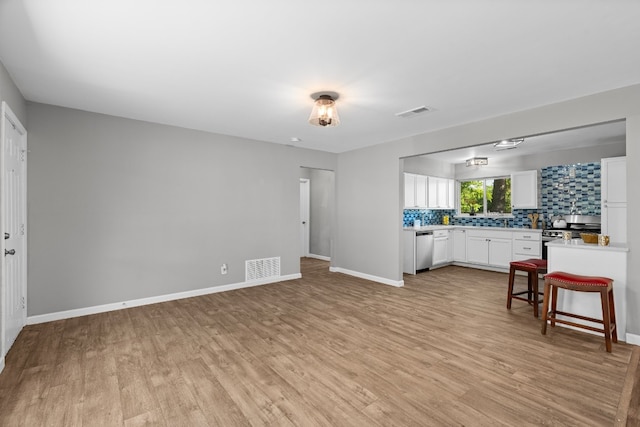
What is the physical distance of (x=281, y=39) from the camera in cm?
222

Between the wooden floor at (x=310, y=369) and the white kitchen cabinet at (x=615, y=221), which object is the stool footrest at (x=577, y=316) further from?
the white kitchen cabinet at (x=615, y=221)

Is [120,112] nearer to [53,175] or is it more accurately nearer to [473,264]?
[53,175]

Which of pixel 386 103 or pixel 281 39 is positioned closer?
pixel 281 39

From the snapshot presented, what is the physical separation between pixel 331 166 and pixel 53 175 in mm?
4442

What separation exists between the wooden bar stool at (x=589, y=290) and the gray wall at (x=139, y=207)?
398 cm

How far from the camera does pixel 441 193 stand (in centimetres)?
732

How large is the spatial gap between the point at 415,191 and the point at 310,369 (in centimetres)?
502

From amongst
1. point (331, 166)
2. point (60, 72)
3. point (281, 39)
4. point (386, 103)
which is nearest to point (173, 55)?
point (281, 39)

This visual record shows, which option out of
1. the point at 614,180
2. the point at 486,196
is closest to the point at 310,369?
the point at 614,180

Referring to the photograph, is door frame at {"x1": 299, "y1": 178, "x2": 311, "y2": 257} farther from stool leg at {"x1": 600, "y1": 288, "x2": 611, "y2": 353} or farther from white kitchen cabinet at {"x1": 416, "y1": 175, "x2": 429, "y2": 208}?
stool leg at {"x1": 600, "y1": 288, "x2": 611, "y2": 353}

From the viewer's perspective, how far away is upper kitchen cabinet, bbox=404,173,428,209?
6.48 metres

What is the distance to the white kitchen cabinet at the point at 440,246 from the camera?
658 cm

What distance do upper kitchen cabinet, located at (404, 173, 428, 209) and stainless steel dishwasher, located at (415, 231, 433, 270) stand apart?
0.68 meters

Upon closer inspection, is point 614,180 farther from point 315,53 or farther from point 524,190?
point 315,53
